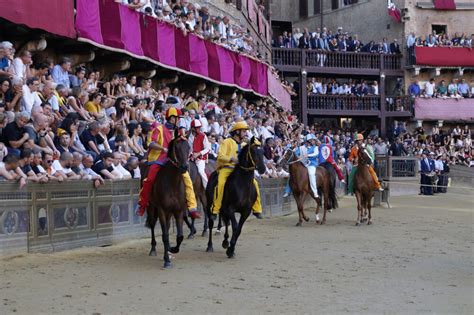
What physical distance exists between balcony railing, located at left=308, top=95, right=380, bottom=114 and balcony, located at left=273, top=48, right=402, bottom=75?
5.32ft

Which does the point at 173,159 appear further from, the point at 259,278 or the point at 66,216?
the point at 66,216

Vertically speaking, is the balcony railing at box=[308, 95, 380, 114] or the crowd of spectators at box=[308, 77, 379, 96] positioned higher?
the crowd of spectators at box=[308, 77, 379, 96]

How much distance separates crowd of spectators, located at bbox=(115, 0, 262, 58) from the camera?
23236 millimetres

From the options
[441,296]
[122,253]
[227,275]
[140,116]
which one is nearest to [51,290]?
[227,275]

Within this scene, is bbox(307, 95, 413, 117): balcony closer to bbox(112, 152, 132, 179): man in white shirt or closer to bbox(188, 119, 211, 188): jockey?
bbox(188, 119, 211, 188): jockey

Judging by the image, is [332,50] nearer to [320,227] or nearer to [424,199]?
[424,199]

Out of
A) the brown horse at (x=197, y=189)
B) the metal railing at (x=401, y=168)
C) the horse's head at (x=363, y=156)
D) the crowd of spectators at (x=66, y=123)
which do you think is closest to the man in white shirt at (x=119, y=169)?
the crowd of spectators at (x=66, y=123)

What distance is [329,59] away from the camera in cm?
4781

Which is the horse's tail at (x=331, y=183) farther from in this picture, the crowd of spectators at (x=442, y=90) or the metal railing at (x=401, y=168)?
the crowd of spectators at (x=442, y=90)

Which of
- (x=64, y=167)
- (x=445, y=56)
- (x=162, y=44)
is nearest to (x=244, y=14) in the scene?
(x=162, y=44)

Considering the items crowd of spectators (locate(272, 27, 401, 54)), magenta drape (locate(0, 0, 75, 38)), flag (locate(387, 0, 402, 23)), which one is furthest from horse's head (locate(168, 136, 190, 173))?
flag (locate(387, 0, 402, 23))

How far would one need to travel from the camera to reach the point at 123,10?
21.0 meters

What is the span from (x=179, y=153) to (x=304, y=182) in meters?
8.80

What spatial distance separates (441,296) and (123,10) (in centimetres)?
1385
